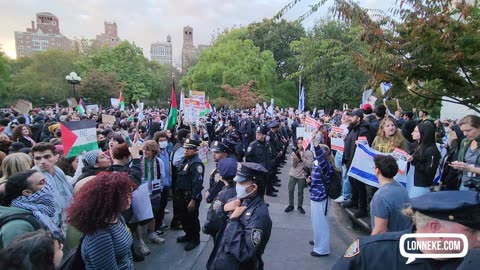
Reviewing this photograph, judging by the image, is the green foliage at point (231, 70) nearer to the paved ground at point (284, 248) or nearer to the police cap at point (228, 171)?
the paved ground at point (284, 248)

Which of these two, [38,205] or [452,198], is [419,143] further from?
[38,205]

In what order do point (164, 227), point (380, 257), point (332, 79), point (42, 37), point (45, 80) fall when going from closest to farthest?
point (380, 257) → point (164, 227) → point (332, 79) → point (45, 80) → point (42, 37)

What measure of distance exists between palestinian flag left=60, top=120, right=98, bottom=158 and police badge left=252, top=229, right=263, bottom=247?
312 centimetres

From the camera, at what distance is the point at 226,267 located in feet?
9.59

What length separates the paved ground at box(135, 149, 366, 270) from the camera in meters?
5.21

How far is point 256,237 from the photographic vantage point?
9.54ft

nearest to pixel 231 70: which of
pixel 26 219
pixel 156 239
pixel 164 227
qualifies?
pixel 164 227

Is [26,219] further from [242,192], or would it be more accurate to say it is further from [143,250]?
[143,250]

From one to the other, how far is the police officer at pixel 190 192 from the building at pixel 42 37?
562ft

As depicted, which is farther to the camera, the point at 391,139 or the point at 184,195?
the point at 184,195

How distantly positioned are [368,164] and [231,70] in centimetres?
3112

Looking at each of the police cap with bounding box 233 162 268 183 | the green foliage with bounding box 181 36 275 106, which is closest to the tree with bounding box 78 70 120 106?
the green foliage with bounding box 181 36 275 106

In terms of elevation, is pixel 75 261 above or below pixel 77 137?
below

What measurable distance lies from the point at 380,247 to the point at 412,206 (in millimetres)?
272
